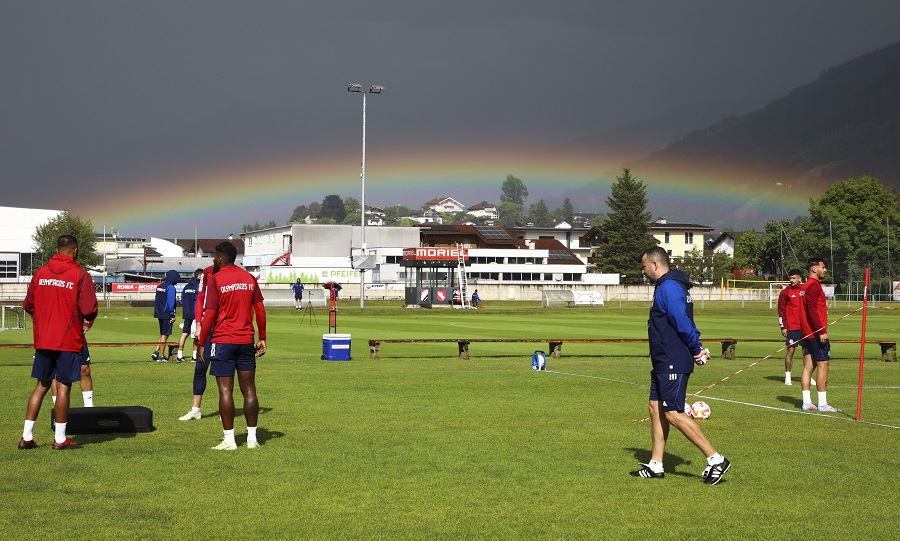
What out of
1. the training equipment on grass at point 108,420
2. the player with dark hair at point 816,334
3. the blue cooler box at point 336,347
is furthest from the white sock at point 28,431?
the blue cooler box at point 336,347

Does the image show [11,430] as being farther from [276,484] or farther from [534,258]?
[534,258]

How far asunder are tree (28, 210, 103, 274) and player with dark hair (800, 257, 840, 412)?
121340 mm

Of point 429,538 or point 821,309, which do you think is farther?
point 821,309

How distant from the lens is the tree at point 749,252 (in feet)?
433

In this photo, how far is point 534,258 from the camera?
440 ft

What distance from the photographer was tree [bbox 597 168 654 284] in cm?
13800

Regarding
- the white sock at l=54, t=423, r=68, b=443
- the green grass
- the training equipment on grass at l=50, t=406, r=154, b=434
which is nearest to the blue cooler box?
the green grass

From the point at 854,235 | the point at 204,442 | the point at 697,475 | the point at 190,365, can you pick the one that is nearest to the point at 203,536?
the point at 204,442

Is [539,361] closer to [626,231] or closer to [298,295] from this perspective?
[298,295]

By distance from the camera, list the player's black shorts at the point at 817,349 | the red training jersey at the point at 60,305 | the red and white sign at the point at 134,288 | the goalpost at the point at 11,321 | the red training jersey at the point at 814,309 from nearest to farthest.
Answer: the red training jersey at the point at 60,305 < the red training jersey at the point at 814,309 < the player's black shorts at the point at 817,349 < the goalpost at the point at 11,321 < the red and white sign at the point at 134,288

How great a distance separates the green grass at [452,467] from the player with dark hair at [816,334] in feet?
2.03

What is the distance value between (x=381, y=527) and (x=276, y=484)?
2.06 metres

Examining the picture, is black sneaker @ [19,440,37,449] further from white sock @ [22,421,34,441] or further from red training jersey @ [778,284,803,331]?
red training jersey @ [778,284,803,331]

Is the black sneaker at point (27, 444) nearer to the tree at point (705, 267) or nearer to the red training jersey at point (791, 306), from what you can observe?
the red training jersey at point (791, 306)
